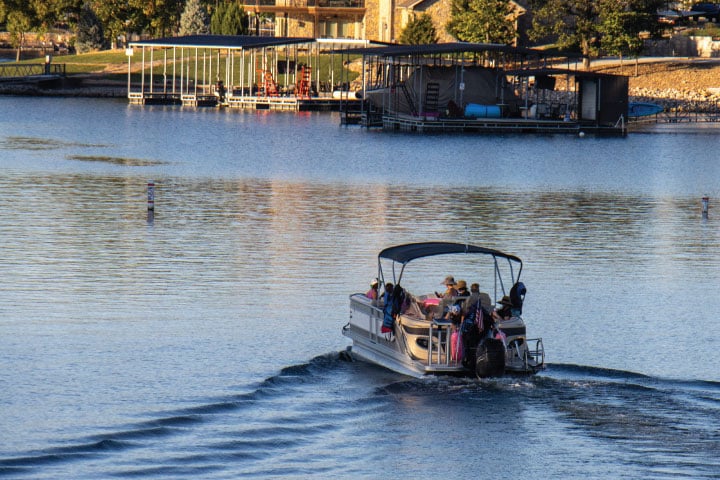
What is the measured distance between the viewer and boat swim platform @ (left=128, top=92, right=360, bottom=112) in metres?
126

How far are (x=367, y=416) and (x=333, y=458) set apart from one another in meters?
2.35

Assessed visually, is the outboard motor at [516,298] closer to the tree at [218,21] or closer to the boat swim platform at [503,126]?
the boat swim platform at [503,126]

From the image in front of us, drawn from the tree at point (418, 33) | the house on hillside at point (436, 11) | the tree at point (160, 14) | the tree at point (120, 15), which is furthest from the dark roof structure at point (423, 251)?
the tree at point (160, 14)

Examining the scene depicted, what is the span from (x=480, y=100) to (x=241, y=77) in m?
32.0

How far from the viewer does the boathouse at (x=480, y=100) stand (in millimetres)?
97250

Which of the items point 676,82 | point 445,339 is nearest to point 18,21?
point 676,82

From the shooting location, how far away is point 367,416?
23578mm

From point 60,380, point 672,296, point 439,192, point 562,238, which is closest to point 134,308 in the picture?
point 60,380

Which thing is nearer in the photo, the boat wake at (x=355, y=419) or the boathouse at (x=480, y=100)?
the boat wake at (x=355, y=419)

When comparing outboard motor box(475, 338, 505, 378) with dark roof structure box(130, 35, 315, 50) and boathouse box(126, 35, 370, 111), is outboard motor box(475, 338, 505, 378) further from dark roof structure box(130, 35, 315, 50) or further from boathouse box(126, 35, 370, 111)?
dark roof structure box(130, 35, 315, 50)

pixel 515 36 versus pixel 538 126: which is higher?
pixel 515 36

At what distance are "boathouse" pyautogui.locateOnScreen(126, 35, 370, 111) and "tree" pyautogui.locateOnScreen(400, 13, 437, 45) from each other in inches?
271

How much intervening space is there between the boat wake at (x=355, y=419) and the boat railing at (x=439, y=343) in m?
0.41

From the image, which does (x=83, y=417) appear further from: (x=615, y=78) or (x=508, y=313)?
(x=615, y=78)
